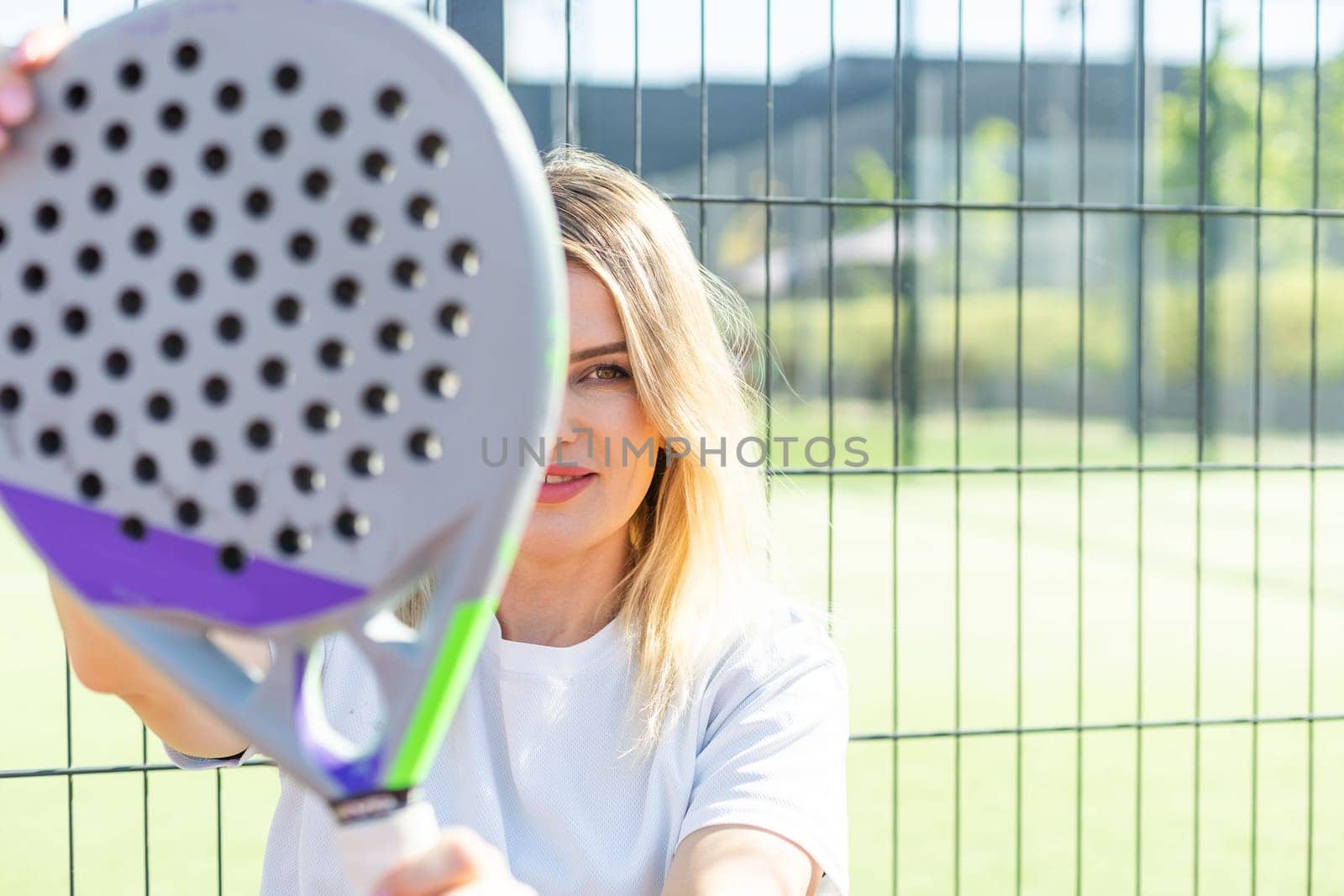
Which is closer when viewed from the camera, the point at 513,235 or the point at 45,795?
the point at 513,235

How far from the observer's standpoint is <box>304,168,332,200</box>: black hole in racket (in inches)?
18.1

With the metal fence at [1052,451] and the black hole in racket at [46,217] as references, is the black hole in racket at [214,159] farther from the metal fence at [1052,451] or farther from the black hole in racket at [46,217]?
the metal fence at [1052,451]

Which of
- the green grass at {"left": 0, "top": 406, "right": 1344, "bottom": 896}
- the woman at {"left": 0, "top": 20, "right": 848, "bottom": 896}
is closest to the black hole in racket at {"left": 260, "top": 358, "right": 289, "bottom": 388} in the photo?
the woman at {"left": 0, "top": 20, "right": 848, "bottom": 896}

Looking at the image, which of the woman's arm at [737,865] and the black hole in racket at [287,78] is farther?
the woman's arm at [737,865]

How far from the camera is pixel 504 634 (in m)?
1.07

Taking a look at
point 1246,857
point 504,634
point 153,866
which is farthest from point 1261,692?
point 504,634

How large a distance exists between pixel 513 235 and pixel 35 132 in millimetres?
175

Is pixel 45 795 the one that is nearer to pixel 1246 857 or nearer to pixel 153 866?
pixel 153 866

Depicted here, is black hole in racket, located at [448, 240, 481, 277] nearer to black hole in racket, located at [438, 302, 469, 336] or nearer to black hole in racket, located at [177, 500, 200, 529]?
black hole in racket, located at [438, 302, 469, 336]

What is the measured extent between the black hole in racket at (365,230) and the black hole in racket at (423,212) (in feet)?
0.04

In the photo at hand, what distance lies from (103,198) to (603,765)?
0.63m

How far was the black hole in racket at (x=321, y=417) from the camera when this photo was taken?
47 cm

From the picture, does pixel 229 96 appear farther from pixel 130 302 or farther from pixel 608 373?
pixel 608 373

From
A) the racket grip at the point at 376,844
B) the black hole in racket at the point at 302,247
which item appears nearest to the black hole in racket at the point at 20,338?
the black hole in racket at the point at 302,247
